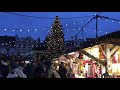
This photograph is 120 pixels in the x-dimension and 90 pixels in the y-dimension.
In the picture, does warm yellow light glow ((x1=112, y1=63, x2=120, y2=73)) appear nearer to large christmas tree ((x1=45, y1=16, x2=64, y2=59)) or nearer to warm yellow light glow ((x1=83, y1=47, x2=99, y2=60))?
warm yellow light glow ((x1=83, y1=47, x2=99, y2=60))

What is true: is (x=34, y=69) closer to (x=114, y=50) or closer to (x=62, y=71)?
(x=62, y=71)

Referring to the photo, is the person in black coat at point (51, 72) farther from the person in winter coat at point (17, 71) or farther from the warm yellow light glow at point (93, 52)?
the warm yellow light glow at point (93, 52)

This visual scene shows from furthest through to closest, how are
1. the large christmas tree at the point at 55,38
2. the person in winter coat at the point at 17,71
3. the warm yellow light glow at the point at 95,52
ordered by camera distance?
the warm yellow light glow at the point at 95,52, the large christmas tree at the point at 55,38, the person in winter coat at the point at 17,71

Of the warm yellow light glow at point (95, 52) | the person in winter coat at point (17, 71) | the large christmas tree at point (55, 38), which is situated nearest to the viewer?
the person in winter coat at point (17, 71)

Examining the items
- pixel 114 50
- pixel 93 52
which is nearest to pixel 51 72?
pixel 93 52

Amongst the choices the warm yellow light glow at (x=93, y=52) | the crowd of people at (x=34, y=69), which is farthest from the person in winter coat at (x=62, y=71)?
the warm yellow light glow at (x=93, y=52)

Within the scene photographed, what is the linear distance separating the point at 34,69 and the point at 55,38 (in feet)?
2.68

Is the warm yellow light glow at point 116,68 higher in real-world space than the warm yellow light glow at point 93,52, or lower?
lower

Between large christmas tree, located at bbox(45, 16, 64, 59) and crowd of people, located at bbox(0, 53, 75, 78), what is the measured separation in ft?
0.90

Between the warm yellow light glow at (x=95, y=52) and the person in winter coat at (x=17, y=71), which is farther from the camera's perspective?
the warm yellow light glow at (x=95, y=52)

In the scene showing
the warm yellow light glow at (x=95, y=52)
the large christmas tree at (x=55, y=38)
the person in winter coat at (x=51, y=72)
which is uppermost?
the large christmas tree at (x=55, y=38)

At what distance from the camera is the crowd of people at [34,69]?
407cm

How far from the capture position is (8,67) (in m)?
4.05

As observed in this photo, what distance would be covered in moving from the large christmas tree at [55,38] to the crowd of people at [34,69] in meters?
0.28
